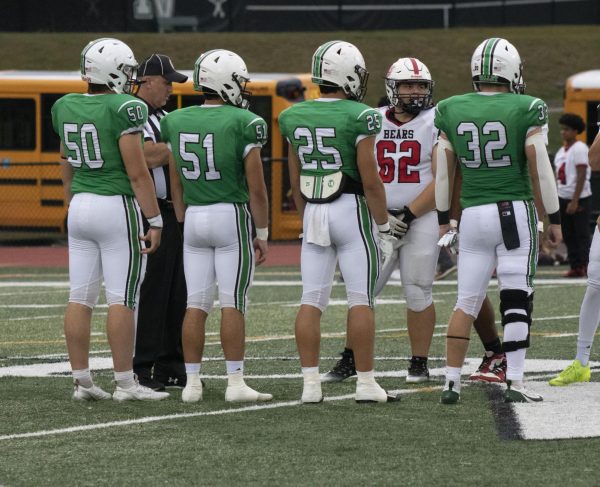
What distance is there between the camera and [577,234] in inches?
685

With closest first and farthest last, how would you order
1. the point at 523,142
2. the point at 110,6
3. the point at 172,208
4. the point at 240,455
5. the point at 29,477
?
the point at 29,477 → the point at 240,455 → the point at 523,142 → the point at 172,208 → the point at 110,6

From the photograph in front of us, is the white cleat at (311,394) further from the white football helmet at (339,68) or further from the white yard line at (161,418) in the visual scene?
the white football helmet at (339,68)

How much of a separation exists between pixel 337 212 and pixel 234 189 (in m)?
0.57

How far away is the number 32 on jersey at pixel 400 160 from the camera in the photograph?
9086 mm

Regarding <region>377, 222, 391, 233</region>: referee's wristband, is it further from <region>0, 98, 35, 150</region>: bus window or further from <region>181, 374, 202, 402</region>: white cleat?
<region>0, 98, 35, 150</region>: bus window

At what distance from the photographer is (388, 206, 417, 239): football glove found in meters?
8.91

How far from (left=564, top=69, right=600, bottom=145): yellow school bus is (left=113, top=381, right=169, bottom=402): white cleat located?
14.9 meters

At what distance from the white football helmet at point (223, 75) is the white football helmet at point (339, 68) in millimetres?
400

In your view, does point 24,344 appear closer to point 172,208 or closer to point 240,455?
point 172,208

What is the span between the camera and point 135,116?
8.05 metres

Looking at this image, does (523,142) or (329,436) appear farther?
(523,142)

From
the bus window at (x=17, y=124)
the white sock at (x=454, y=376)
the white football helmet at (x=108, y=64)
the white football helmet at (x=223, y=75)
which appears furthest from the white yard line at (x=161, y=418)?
the bus window at (x=17, y=124)

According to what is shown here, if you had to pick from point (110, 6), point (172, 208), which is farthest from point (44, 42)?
point (172, 208)

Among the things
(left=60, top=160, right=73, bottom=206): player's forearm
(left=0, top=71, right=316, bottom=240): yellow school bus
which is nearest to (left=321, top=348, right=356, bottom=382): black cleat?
(left=60, top=160, right=73, bottom=206): player's forearm
